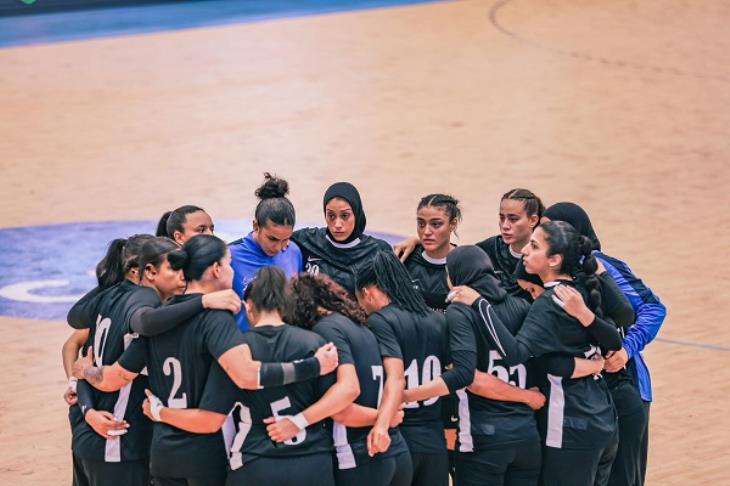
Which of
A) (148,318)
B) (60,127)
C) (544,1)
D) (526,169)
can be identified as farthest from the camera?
(544,1)

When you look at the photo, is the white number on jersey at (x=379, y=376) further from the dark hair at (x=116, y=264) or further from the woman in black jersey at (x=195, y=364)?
the dark hair at (x=116, y=264)

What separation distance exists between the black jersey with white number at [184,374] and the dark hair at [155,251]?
0.47m

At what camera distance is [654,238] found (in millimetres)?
13859

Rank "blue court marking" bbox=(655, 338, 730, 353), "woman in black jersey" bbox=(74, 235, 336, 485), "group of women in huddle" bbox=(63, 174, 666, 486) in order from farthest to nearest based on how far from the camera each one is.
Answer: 1. "blue court marking" bbox=(655, 338, 730, 353)
2. "group of women in huddle" bbox=(63, 174, 666, 486)
3. "woman in black jersey" bbox=(74, 235, 336, 485)

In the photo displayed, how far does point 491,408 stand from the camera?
668 centimetres

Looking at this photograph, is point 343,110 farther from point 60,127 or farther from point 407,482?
point 407,482

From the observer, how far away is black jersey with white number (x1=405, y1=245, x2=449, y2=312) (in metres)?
7.53

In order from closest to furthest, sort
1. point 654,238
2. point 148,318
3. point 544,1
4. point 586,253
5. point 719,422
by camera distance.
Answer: point 148,318
point 586,253
point 719,422
point 654,238
point 544,1

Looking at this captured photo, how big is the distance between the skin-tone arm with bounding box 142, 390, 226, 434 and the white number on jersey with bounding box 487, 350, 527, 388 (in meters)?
1.41

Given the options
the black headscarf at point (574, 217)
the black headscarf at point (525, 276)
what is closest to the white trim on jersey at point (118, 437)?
the black headscarf at point (525, 276)

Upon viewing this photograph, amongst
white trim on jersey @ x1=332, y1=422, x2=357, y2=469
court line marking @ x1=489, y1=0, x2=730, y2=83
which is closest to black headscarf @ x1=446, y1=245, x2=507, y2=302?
white trim on jersey @ x1=332, y1=422, x2=357, y2=469

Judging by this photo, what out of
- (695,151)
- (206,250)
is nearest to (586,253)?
(206,250)

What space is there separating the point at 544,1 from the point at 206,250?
1962cm

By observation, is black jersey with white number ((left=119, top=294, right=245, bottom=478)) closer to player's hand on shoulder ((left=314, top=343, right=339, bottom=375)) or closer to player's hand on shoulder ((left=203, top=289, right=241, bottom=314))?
player's hand on shoulder ((left=203, top=289, right=241, bottom=314))
